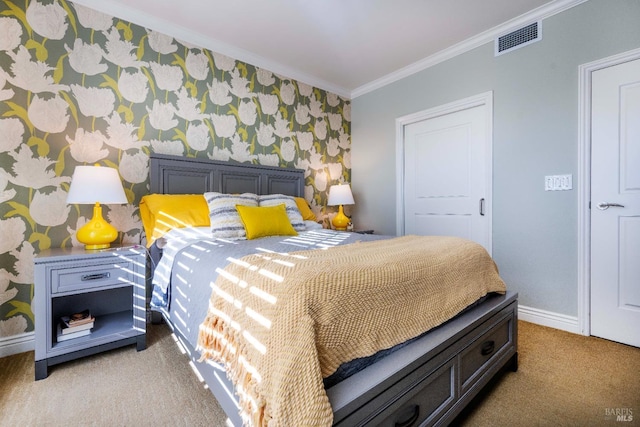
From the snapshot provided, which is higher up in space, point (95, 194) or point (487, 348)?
point (95, 194)

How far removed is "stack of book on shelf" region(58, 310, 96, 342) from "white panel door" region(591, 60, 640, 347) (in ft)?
11.6

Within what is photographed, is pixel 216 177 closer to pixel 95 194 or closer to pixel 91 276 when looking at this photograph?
pixel 95 194

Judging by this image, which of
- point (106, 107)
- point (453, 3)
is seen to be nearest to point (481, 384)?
point (453, 3)

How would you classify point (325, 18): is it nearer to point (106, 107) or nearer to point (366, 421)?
point (106, 107)

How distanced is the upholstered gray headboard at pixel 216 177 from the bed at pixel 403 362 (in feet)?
2.12

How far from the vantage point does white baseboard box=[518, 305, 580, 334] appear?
2.30 m

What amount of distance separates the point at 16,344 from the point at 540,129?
4.21 m

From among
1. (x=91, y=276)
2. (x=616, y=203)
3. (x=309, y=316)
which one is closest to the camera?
(x=309, y=316)

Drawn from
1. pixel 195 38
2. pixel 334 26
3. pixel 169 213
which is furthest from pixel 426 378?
pixel 195 38

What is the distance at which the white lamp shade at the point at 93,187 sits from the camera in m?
1.88

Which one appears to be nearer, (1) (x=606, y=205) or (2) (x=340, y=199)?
(1) (x=606, y=205)

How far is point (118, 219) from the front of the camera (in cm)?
238

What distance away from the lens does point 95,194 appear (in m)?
1.91

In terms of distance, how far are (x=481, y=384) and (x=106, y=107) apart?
3.10 metres
